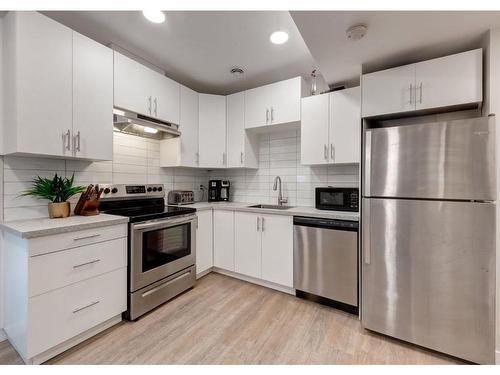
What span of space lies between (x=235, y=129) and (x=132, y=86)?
124 cm

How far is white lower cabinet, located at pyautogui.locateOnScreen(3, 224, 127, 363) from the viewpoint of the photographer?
1424mm

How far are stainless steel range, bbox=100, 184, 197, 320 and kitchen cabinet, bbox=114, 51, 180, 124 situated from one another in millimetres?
810

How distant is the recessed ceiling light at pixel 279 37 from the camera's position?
198cm

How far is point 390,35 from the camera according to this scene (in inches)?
58.5

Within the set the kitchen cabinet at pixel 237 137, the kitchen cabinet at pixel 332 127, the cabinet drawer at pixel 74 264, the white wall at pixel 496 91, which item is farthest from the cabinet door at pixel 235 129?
the white wall at pixel 496 91

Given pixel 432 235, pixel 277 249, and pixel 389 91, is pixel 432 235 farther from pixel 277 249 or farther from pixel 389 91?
pixel 277 249

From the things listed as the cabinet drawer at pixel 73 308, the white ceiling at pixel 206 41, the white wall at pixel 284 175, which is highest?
the white ceiling at pixel 206 41

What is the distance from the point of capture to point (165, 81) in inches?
100

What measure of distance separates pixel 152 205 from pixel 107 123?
1010mm

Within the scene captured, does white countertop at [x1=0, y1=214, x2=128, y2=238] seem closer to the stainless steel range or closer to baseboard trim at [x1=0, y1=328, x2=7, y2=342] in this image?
the stainless steel range

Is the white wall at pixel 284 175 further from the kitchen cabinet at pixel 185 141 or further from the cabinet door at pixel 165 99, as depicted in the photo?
the cabinet door at pixel 165 99

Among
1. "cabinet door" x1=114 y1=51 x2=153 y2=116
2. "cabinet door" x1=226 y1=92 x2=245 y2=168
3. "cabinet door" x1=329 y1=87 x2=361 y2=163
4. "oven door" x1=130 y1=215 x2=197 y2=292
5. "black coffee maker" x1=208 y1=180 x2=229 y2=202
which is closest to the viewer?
"oven door" x1=130 y1=215 x2=197 y2=292

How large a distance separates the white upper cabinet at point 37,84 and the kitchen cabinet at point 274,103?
5.80ft

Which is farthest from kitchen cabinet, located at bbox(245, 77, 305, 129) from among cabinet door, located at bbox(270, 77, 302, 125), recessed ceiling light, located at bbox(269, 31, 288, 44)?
recessed ceiling light, located at bbox(269, 31, 288, 44)
